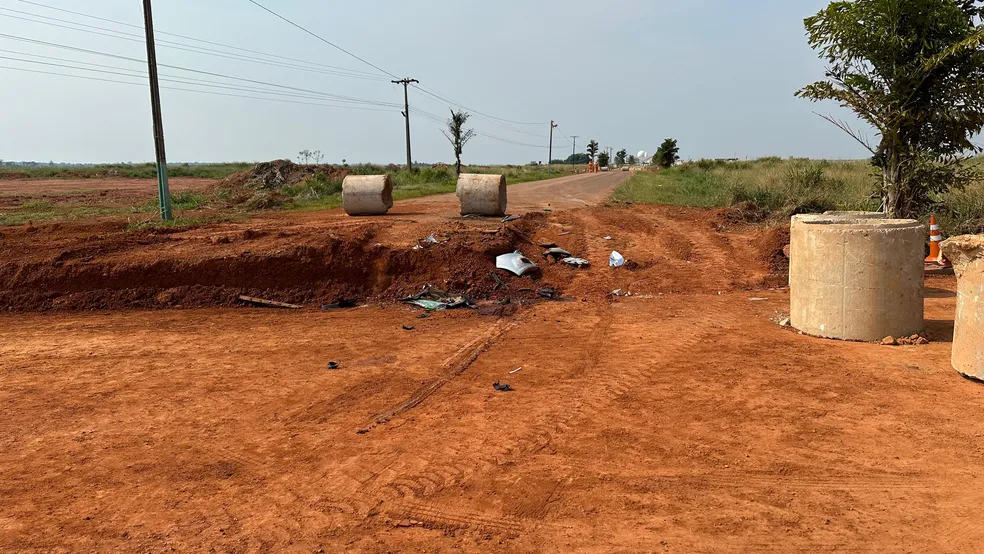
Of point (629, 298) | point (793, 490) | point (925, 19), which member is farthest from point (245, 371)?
point (925, 19)

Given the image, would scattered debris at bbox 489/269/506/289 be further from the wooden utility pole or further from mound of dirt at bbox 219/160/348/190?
mound of dirt at bbox 219/160/348/190

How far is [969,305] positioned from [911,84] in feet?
18.9

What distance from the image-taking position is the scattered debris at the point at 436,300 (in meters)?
8.57

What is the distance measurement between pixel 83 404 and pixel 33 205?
20126mm

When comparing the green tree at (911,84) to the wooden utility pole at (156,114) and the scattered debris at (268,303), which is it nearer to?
the scattered debris at (268,303)

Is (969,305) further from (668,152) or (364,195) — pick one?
(668,152)

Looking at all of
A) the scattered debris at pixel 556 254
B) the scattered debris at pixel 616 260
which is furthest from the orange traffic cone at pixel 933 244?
the scattered debris at pixel 556 254

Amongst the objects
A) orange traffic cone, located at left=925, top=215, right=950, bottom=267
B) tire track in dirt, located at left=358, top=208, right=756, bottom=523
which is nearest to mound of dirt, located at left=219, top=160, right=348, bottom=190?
orange traffic cone, located at left=925, top=215, right=950, bottom=267

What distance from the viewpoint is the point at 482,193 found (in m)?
14.5

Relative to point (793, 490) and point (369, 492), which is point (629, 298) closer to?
point (793, 490)

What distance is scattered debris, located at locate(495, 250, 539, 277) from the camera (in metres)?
9.92

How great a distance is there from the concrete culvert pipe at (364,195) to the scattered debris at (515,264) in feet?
20.1

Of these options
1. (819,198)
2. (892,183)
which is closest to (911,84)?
(892,183)

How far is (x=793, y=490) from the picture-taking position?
3.42 m
